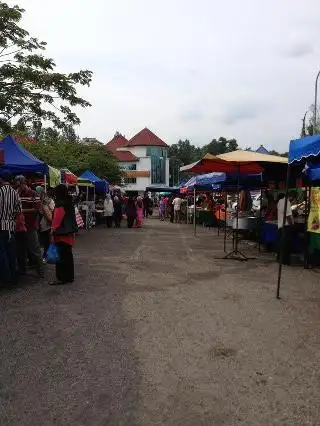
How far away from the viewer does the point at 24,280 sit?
9062mm

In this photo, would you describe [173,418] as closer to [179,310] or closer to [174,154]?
[179,310]

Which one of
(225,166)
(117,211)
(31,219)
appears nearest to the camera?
(31,219)

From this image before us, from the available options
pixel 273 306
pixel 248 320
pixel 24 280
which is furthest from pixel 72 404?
pixel 24 280

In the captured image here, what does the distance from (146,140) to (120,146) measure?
583cm

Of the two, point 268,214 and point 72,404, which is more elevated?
point 268,214

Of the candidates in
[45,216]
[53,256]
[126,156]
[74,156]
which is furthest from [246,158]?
[126,156]

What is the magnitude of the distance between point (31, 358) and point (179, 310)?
2.56m

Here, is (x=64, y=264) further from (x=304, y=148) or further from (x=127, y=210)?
(x=127, y=210)

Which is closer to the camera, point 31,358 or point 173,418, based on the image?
point 173,418

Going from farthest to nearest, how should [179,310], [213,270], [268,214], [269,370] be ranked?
1. [268,214]
2. [213,270]
3. [179,310]
4. [269,370]

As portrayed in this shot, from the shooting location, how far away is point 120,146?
95.8m

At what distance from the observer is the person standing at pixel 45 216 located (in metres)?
10.2

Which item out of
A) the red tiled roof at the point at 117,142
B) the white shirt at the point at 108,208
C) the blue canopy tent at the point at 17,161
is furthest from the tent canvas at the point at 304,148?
the red tiled roof at the point at 117,142

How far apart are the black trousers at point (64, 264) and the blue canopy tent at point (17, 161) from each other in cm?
363
